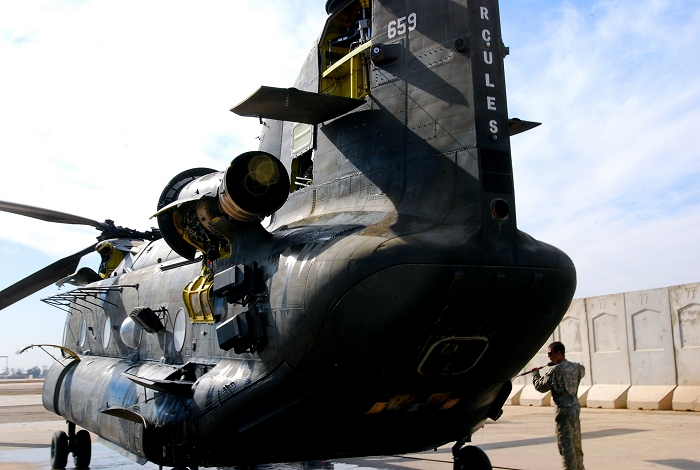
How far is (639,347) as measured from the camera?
57.2ft

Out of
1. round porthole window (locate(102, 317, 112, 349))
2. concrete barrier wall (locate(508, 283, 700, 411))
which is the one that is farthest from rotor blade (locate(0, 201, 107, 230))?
concrete barrier wall (locate(508, 283, 700, 411))

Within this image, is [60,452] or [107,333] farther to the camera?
[107,333]

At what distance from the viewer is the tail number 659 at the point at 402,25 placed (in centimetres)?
695

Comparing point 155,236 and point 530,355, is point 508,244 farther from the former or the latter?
point 155,236

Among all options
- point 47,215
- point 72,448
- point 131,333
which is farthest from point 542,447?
point 47,215

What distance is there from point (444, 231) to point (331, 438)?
2273 millimetres

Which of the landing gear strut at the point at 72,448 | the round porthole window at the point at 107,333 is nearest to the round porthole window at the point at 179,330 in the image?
the round porthole window at the point at 107,333

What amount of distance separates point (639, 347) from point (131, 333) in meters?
13.2

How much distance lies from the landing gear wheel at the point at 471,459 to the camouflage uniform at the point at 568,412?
38.5 inches

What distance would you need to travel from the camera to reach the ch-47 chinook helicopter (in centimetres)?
581

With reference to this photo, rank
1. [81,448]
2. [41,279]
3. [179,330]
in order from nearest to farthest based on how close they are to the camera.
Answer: [179,330], [81,448], [41,279]

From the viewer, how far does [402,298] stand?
5.62 metres

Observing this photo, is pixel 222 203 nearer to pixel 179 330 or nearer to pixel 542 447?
pixel 179 330

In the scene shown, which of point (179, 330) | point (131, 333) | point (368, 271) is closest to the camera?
point (368, 271)
